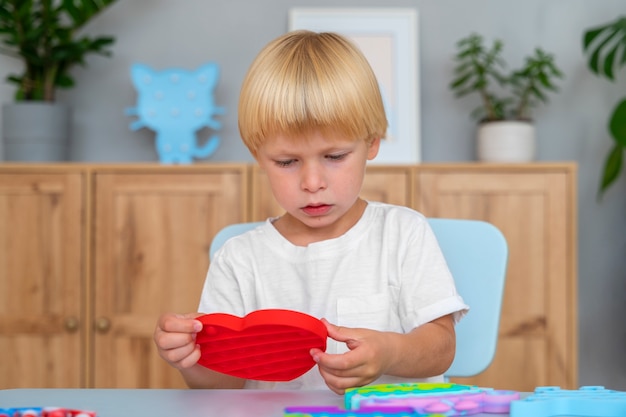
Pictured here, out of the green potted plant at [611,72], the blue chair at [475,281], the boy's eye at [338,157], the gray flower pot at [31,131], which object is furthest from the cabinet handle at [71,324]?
the green potted plant at [611,72]

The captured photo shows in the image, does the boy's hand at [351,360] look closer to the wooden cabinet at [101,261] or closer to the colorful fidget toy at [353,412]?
the colorful fidget toy at [353,412]

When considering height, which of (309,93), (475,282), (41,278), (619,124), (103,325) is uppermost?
(619,124)

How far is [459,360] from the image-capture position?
1.17 m

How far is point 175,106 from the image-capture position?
8.40ft

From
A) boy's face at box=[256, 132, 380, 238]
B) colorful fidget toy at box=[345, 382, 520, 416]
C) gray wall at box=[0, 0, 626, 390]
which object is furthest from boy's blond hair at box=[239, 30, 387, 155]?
gray wall at box=[0, 0, 626, 390]

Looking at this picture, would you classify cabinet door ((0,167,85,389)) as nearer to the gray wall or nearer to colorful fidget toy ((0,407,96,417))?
the gray wall

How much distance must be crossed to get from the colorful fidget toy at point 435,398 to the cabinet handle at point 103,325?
1780 mm

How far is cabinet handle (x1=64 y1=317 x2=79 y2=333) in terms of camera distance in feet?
7.59

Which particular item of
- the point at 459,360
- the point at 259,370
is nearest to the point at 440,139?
the point at 459,360

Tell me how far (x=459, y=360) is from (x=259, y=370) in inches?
18.0

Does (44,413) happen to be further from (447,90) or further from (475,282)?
(447,90)

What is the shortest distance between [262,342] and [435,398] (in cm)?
18

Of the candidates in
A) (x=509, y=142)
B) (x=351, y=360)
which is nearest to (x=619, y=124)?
(x=509, y=142)

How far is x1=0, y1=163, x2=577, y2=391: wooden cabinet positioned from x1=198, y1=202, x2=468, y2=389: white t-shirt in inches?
45.8
